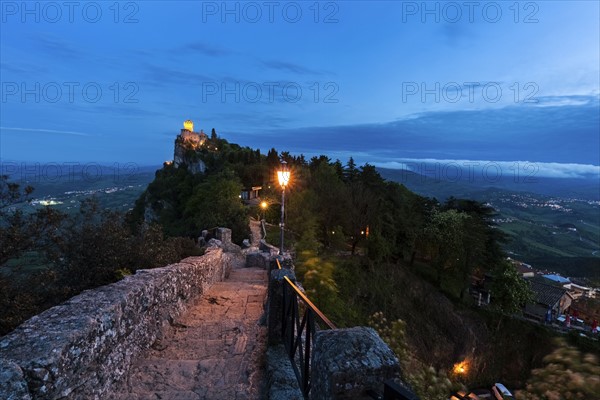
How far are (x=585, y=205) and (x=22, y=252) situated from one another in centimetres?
22470

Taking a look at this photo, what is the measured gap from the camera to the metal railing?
1.85m

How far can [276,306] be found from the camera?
5219 millimetres

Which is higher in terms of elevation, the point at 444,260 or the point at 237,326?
the point at 237,326

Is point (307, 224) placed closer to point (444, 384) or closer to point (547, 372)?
point (444, 384)

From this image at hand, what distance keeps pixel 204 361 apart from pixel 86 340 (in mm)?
2049

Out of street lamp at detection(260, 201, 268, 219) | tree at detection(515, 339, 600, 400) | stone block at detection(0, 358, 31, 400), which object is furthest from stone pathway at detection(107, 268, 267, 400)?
street lamp at detection(260, 201, 268, 219)

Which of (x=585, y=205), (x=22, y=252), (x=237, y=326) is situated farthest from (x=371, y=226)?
(x=585, y=205)

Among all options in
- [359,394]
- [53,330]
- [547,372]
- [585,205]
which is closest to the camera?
[359,394]

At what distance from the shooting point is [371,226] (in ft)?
105

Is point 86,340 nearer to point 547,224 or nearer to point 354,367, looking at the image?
point 354,367

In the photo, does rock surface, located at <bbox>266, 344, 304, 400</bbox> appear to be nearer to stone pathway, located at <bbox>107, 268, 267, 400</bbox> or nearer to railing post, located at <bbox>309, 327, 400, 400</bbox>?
stone pathway, located at <bbox>107, 268, 267, 400</bbox>

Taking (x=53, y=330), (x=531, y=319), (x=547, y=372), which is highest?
(x=547, y=372)

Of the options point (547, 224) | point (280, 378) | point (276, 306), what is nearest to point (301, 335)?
point (280, 378)

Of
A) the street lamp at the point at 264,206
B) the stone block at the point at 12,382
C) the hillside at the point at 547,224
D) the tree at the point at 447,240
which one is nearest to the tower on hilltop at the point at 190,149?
the street lamp at the point at 264,206
